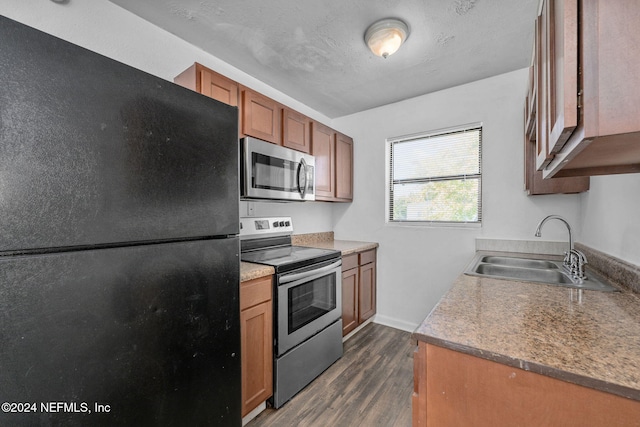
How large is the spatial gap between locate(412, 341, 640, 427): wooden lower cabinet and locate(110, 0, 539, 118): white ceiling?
6.06 feet

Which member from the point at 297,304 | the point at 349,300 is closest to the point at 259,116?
the point at 297,304

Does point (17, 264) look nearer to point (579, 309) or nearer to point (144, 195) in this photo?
point (144, 195)

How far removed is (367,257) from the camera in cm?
293

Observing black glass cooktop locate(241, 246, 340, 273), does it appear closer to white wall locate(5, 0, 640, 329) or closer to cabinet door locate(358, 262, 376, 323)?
white wall locate(5, 0, 640, 329)

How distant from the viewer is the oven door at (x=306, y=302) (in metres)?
1.75

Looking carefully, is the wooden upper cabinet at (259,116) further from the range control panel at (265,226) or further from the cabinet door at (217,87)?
the range control panel at (265,226)

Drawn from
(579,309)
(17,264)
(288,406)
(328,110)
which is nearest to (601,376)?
(579,309)

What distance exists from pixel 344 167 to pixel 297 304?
178 cm

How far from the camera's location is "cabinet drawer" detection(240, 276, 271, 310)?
1.53 meters

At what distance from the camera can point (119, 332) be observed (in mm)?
826

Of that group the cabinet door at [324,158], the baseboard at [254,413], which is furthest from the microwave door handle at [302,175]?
the baseboard at [254,413]

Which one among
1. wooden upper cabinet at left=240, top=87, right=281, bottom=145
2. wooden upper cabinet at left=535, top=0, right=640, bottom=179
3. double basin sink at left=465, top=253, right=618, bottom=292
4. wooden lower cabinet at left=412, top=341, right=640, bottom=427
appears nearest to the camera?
wooden upper cabinet at left=535, top=0, right=640, bottom=179

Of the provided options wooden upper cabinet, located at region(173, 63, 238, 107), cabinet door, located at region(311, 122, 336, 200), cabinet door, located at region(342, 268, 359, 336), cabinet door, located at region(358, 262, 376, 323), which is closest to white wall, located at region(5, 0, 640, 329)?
cabinet door, located at region(358, 262, 376, 323)

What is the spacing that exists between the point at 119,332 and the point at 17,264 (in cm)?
32
